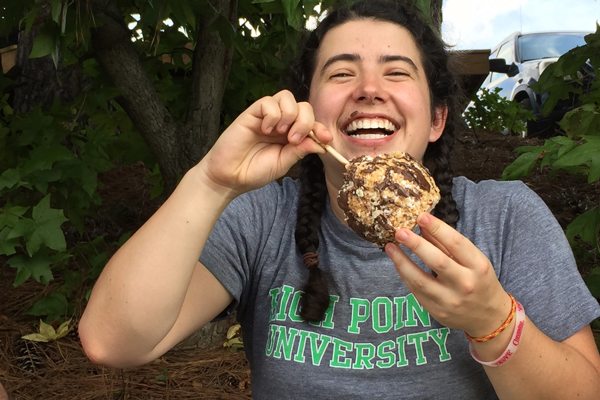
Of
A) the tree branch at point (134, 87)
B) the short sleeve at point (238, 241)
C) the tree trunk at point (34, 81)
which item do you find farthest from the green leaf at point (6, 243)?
the tree trunk at point (34, 81)

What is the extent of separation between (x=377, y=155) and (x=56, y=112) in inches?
82.4

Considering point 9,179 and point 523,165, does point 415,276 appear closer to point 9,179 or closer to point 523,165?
point 523,165

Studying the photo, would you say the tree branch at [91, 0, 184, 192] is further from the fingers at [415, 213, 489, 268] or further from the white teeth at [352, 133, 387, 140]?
the fingers at [415, 213, 489, 268]

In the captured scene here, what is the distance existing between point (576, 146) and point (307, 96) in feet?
Result: 3.53

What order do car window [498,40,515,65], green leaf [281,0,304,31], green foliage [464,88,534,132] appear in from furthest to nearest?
car window [498,40,515,65] → green foliage [464,88,534,132] → green leaf [281,0,304,31]

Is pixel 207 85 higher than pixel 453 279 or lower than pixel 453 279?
higher

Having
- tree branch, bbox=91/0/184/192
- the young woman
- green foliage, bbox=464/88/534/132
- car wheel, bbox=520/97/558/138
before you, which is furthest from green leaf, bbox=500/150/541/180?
car wheel, bbox=520/97/558/138

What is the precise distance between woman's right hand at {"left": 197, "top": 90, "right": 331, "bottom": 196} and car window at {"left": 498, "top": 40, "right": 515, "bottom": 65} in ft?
31.3

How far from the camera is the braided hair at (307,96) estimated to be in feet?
6.09

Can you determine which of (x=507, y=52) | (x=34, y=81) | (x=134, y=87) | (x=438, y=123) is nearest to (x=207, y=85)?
(x=134, y=87)

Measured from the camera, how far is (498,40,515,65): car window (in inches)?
406

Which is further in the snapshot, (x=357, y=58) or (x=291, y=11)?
(x=357, y=58)

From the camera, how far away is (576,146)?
7.50 ft

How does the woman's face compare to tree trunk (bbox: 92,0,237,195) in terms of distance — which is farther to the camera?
tree trunk (bbox: 92,0,237,195)
